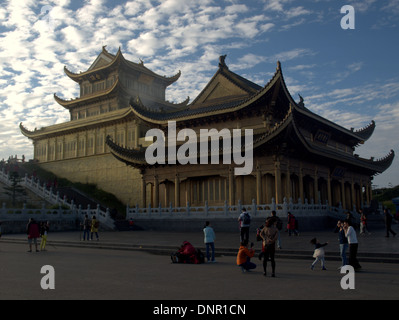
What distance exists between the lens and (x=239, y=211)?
22.3 meters

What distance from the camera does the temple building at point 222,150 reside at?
926 inches

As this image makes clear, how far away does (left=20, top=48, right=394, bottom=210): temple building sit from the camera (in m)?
23.5

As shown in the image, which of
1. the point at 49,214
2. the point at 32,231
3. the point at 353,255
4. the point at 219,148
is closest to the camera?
the point at 353,255

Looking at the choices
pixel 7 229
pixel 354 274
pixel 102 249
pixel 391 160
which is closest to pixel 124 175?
pixel 7 229

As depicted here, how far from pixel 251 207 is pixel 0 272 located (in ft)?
48.2

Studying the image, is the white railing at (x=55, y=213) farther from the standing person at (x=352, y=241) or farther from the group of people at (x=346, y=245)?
the standing person at (x=352, y=241)

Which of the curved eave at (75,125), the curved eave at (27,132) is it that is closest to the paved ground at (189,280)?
the curved eave at (75,125)

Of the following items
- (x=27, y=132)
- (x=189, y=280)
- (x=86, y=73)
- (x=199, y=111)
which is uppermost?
(x=86, y=73)

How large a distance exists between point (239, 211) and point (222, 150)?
4048 mm

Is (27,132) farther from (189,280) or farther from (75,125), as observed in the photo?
(189,280)

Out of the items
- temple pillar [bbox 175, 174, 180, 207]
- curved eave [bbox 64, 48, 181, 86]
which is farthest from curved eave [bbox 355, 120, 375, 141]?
curved eave [bbox 64, 48, 181, 86]

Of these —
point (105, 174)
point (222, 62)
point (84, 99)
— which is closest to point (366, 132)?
point (222, 62)
